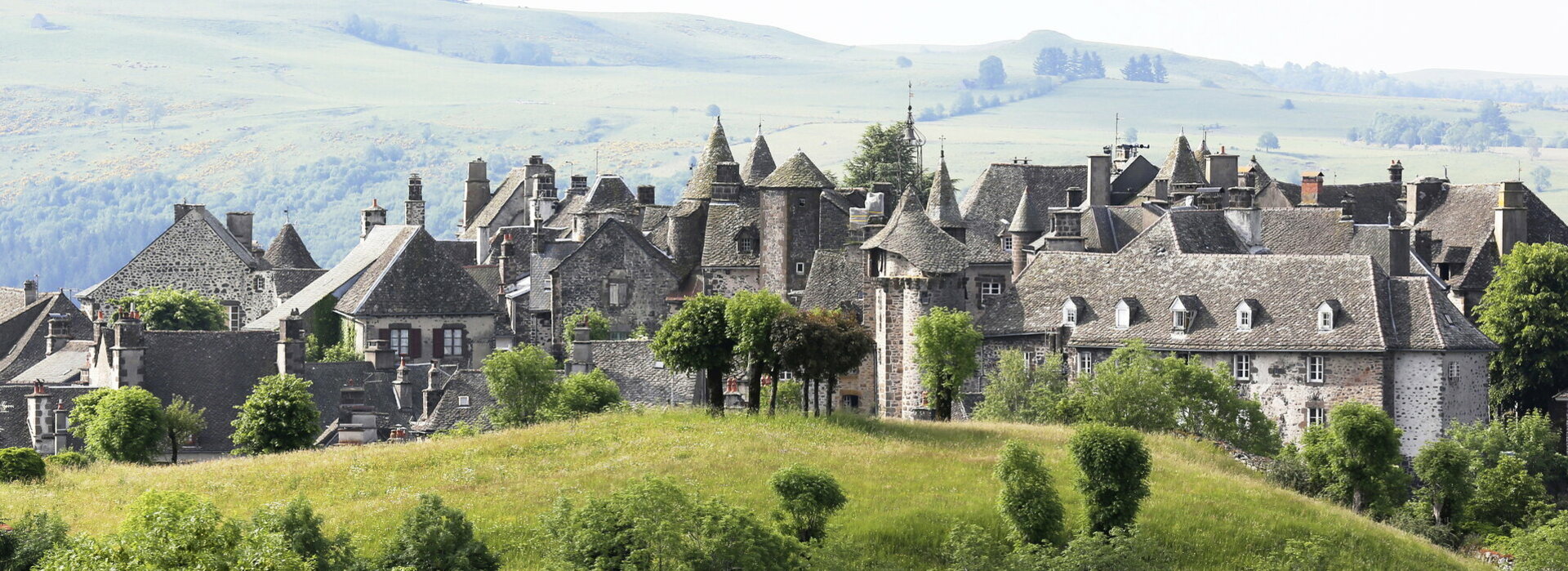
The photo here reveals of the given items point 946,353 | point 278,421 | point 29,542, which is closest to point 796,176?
point 946,353

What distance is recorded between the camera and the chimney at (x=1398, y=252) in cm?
11244

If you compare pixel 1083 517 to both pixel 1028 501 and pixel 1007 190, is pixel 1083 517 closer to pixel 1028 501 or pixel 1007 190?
pixel 1028 501

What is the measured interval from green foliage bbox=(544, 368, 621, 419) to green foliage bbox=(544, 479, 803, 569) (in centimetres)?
3297

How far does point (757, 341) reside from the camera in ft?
259

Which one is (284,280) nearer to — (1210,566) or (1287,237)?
(1287,237)

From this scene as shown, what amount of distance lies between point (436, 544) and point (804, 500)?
1010cm

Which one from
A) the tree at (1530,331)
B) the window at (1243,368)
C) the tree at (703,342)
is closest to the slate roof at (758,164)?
the window at (1243,368)

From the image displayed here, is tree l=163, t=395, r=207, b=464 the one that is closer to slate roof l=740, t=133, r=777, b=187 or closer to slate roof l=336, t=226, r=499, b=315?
slate roof l=336, t=226, r=499, b=315

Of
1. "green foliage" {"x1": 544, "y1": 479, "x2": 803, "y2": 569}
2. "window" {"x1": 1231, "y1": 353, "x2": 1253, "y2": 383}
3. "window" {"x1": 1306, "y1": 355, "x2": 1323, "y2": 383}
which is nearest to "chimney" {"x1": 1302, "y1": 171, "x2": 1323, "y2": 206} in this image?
"window" {"x1": 1231, "y1": 353, "x2": 1253, "y2": 383}

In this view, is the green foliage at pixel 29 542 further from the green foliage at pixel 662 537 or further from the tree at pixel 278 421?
the tree at pixel 278 421

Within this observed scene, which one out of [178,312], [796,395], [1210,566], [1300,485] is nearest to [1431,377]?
[1300,485]

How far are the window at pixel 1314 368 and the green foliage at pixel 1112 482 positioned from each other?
33540 mm

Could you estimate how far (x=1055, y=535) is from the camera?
66.3 meters

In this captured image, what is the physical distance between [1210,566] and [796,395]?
3078 centimetres
